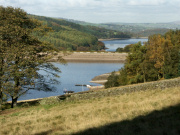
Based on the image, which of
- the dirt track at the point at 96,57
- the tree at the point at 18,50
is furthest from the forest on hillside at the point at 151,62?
the dirt track at the point at 96,57

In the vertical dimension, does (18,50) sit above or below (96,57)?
above

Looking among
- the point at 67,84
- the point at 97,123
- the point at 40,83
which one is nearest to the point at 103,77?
the point at 67,84

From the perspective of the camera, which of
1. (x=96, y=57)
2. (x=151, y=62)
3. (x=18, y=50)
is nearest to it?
(x=18, y=50)

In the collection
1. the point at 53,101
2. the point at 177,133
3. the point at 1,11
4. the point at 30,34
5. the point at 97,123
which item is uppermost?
the point at 1,11

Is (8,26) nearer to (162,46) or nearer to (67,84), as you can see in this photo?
(162,46)

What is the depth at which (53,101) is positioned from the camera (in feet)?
74.1

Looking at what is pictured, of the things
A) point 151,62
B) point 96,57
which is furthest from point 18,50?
point 96,57

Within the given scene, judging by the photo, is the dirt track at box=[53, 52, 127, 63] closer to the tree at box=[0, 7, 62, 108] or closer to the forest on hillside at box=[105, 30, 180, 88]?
the forest on hillside at box=[105, 30, 180, 88]

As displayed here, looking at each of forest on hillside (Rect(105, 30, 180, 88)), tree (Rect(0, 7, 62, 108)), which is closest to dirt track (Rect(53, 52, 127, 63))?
forest on hillside (Rect(105, 30, 180, 88))

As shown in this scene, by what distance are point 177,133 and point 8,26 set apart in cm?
1908

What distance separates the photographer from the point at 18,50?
22609 millimetres

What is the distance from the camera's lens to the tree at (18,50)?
22.3 metres

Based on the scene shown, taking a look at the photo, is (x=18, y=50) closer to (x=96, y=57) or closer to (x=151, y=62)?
(x=151, y=62)

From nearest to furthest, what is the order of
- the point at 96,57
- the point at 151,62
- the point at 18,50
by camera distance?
the point at 18,50, the point at 151,62, the point at 96,57
